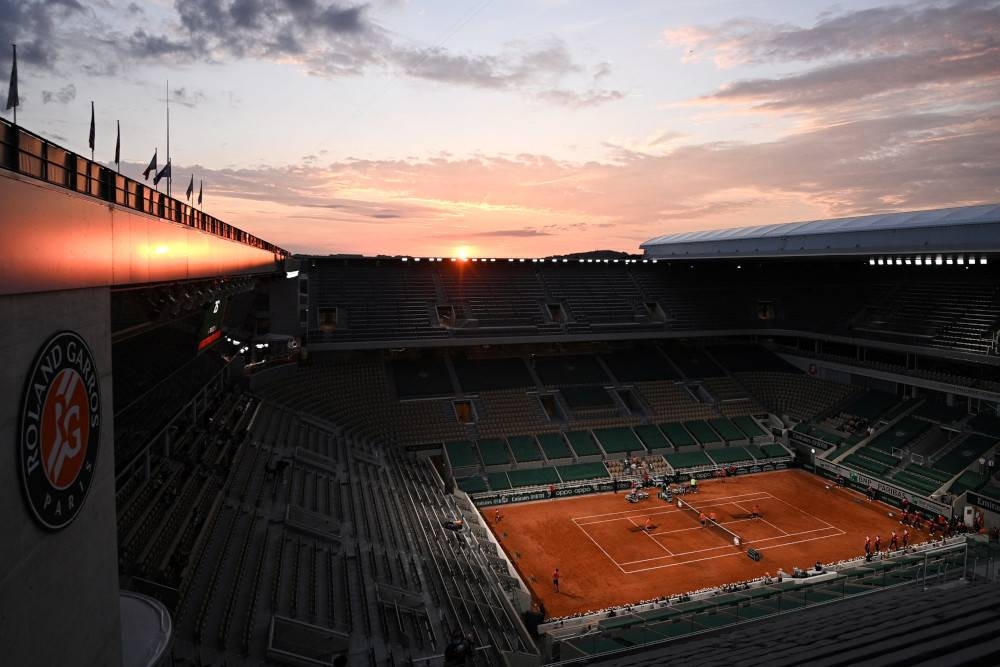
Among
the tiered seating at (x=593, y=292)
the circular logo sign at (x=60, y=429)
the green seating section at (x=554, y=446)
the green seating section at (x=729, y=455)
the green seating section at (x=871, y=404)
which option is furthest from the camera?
the tiered seating at (x=593, y=292)

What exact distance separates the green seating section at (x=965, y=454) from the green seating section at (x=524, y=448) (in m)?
20.6

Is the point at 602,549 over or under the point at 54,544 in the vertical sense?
under

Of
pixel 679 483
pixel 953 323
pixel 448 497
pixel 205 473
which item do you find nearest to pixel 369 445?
pixel 448 497

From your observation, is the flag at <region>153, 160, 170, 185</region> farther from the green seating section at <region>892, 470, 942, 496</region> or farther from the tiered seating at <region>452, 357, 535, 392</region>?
the green seating section at <region>892, 470, 942, 496</region>

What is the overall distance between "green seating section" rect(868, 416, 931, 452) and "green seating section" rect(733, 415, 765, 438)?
247 inches

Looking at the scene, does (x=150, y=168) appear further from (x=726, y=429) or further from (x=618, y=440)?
(x=726, y=429)

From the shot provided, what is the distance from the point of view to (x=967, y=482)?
2942 cm

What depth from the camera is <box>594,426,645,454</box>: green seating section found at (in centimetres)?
3631

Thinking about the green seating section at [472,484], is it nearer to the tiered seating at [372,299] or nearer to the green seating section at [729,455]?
the tiered seating at [372,299]

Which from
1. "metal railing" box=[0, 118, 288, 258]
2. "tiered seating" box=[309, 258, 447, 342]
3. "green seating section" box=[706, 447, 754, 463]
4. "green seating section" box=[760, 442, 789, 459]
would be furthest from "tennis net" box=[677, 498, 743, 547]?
"metal railing" box=[0, 118, 288, 258]

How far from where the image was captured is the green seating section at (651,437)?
1458 inches

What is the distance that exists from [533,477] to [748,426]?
1581cm

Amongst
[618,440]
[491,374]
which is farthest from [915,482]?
[491,374]

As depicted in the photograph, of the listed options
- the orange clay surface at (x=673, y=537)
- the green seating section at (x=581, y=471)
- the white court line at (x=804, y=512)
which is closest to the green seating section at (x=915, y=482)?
the orange clay surface at (x=673, y=537)
